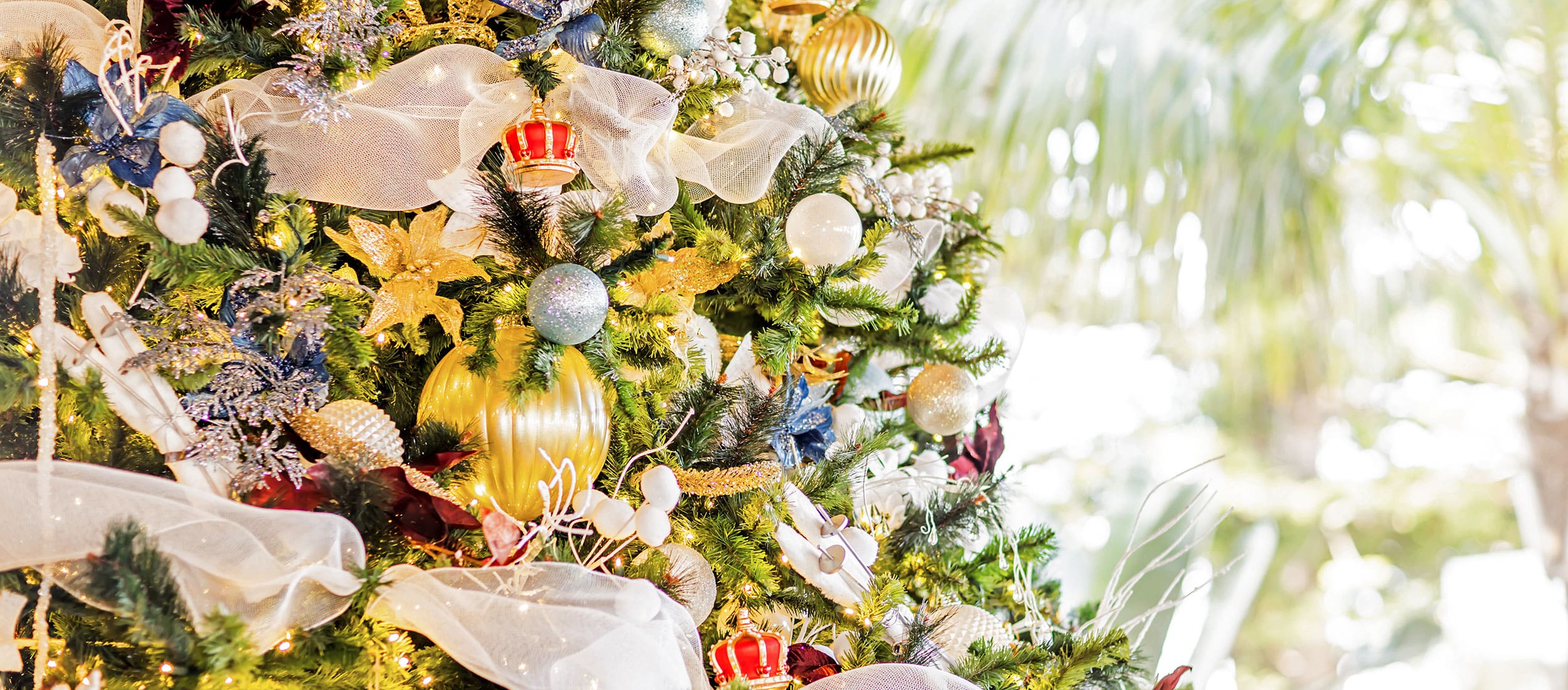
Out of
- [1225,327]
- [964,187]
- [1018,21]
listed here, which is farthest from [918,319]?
→ [1225,327]

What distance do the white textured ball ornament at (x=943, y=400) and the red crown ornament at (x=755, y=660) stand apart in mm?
234

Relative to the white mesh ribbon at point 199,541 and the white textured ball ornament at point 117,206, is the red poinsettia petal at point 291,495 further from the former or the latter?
the white textured ball ornament at point 117,206

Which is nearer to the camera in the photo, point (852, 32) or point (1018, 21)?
point (852, 32)

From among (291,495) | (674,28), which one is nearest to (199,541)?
(291,495)

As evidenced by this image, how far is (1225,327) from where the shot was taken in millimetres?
2514

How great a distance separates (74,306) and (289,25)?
0.62 ft

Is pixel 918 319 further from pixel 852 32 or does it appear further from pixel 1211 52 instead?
pixel 1211 52

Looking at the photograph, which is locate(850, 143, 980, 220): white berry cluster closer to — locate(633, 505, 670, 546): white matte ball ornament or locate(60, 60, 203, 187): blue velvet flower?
locate(633, 505, 670, 546): white matte ball ornament

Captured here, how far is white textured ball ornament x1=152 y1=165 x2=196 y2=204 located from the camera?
42 cm

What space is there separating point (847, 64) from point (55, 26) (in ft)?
1.60

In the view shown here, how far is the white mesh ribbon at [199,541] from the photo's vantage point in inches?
15.2

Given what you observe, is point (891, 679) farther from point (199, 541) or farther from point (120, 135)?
point (120, 135)

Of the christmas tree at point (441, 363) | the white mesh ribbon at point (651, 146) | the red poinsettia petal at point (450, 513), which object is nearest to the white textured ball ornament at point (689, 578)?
the christmas tree at point (441, 363)

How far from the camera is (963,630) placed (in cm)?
61
